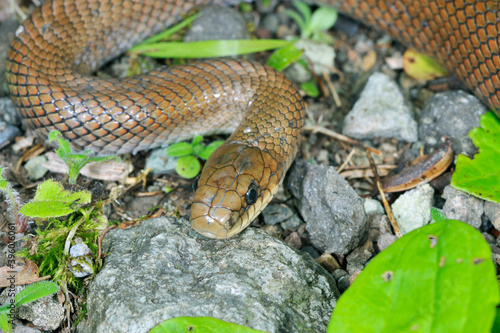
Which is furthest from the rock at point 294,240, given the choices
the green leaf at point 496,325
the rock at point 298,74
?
the rock at point 298,74

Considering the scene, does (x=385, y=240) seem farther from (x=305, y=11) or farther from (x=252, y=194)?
(x=305, y=11)

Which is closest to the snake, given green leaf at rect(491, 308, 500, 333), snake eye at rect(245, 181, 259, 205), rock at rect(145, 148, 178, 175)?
snake eye at rect(245, 181, 259, 205)

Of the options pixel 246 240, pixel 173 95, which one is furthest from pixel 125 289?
pixel 173 95

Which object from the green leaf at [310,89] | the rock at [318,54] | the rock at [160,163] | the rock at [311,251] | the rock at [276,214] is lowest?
the rock at [311,251]

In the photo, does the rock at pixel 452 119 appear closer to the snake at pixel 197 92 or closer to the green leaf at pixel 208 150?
the snake at pixel 197 92

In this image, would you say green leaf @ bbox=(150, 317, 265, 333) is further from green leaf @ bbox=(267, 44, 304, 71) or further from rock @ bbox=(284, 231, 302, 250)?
green leaf @ bbox=(267, 44, 304, 71)

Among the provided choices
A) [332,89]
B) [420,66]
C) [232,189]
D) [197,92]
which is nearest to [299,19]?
[332,89]

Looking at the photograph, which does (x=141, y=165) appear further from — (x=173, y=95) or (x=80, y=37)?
(x=80, y=37)
